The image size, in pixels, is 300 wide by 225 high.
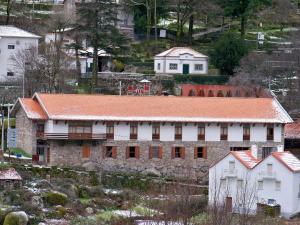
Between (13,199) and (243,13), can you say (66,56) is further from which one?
(13,199)

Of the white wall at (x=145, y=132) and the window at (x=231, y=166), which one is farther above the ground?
the white wall at (x=145, y=132)

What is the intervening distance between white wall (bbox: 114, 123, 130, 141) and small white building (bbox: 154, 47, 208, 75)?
17671mm

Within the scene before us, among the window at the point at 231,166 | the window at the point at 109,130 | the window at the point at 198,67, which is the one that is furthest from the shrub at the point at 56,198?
the window at the point at 198,67

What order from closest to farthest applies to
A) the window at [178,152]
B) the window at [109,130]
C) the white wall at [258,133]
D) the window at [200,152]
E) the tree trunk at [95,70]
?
the window at [109,130] < the window at [178,152] < the window at [200,152] < the white wall at [258,133] < the tree trunk at [95,70]

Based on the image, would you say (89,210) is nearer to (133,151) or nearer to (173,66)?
(133,151)

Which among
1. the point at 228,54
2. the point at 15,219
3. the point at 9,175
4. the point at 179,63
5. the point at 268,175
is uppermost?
the point at 228,54

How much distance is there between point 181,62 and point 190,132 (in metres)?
17.6

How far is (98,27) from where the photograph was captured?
7931cm

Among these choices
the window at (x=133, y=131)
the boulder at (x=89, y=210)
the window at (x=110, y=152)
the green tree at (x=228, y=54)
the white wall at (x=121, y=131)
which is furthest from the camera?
the green tree at (x=228, y=54)

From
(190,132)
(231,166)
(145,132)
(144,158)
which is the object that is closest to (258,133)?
(190,132)

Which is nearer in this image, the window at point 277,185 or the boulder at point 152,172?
the window at point 277,185

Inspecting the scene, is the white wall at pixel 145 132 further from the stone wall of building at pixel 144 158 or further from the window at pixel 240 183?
the window at pixel 240 183

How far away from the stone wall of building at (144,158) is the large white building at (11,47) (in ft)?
54.7

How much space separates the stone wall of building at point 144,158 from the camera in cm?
6656
